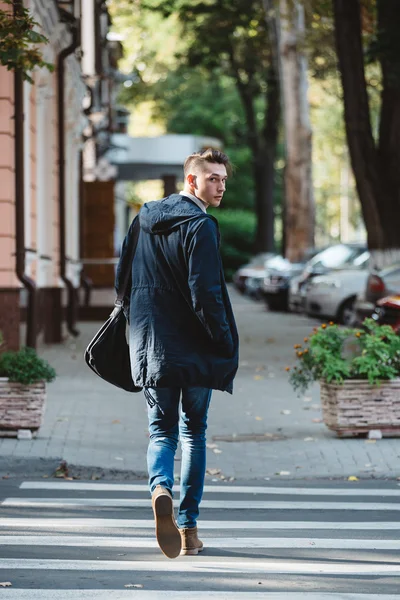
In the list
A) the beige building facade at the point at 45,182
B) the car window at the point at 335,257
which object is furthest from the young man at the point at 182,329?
the car window at the point at 335,257

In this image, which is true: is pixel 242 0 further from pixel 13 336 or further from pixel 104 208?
Result: pixel 13 336

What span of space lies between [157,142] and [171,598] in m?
35.1

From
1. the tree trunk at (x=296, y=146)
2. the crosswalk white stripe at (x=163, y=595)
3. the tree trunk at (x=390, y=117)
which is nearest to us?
the crosswalk white stripe at (x=163, y=595)

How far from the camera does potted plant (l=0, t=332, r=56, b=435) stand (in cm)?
983

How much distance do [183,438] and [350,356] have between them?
15.0ft

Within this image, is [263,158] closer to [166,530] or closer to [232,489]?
[232,489]

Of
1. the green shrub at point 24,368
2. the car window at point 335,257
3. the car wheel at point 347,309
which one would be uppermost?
the green shrub at point 24,368

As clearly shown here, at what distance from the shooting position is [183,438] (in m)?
6.09

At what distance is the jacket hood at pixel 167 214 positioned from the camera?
5.88m

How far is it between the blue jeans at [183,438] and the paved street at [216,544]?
282 mm

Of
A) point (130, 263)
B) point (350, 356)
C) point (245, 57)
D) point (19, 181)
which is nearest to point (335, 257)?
point (19, 181)

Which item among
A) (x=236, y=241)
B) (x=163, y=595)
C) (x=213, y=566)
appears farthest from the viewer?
(x=236, y=241)

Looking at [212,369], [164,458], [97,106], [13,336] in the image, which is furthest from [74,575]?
[97,106]

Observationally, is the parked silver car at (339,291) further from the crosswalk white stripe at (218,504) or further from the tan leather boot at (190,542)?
the tan leather boot at (190,542)
